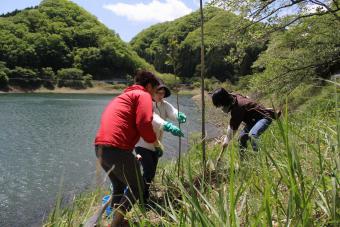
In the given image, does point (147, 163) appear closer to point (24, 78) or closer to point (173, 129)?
point (173, 129)

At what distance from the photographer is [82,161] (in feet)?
46.0

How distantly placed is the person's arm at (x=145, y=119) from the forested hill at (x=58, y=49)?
81053 millimetres

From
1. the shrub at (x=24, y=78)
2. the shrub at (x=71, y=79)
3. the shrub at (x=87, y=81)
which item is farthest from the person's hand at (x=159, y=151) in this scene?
the shrub at (x=87, y=81)

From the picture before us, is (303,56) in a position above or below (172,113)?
above

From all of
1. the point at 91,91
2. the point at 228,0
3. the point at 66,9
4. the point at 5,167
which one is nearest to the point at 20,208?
the point at 5,167

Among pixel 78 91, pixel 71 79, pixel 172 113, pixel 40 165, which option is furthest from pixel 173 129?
pixel 71 79

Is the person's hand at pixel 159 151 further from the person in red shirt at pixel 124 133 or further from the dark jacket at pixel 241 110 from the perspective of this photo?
the dark jacket at pixel 241 110

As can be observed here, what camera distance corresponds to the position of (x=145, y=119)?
378 centimetres

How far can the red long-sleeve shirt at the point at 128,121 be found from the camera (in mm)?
3809

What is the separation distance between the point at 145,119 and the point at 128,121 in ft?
0.70

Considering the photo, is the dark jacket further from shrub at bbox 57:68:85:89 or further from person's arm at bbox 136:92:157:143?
shrub at bbox 57:68:85:89

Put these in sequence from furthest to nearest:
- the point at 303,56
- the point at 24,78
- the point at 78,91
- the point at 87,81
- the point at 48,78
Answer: the point at 87,81 < the point at 48,78 < the point at 78,91 < the point at 24,78 < the point at 303,56

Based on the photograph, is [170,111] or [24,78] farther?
[24,78]

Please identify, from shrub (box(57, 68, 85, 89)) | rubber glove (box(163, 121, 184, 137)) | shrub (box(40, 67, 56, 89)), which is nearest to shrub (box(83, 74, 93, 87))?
shrub (box(57, 68, 85, 89))
